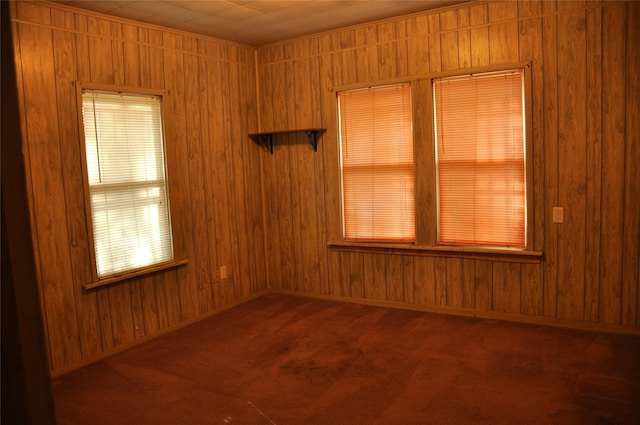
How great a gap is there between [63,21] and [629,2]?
4029 mm

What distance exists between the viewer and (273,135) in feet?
17.4

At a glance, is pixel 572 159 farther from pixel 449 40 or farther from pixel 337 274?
pixel 337 274

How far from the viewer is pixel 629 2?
3.52m

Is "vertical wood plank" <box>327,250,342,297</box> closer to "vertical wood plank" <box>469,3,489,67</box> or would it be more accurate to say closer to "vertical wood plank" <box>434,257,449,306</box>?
"vertical wood plank" <box>434,257,449,306</box>

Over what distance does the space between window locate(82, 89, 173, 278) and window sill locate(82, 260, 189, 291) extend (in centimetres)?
4

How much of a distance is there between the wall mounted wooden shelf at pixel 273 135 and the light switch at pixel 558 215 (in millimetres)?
2226

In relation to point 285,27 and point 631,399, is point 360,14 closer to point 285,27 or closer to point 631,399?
point 285,27

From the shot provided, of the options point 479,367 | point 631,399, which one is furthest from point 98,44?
point 631,399

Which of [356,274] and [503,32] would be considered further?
[356,274]

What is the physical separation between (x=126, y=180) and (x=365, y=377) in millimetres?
2378

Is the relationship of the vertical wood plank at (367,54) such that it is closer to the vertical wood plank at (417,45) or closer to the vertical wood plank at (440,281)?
the vertical wood plank at (417,45)

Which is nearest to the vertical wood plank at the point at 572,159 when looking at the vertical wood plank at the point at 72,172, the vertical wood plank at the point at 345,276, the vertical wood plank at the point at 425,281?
the vertical wood plank at the point at 425,281

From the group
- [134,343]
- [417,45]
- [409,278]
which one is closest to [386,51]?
[417,45]

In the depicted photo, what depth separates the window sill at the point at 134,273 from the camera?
3.73 metres
